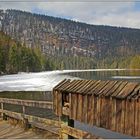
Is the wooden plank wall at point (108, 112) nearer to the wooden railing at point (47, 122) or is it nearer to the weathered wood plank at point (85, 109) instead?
the weathered wood plank at point (85, 109)

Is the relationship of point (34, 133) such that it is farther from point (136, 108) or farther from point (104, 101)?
A: point (136, 108)

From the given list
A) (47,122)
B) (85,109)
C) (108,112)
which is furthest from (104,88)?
(47,122)

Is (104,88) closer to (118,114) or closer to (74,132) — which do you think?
(118,114)

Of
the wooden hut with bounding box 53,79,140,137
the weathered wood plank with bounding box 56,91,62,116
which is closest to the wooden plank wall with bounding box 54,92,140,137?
the wooden hut with bounding box 53,79,140,137

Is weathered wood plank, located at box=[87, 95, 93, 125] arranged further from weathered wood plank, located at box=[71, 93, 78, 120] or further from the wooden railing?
weathered wood plank, located at box=[71, 93, 78, 120]

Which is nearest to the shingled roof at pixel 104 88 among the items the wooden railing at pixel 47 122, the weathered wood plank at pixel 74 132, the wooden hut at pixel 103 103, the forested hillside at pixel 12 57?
the wooden hut at pixel 103 103

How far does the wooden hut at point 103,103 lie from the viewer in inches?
267

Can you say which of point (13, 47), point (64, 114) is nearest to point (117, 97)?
point (64, 114)

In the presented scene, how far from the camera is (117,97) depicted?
7.02m

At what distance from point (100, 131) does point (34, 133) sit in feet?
16.1

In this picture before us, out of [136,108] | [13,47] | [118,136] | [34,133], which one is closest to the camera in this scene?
[136,108]

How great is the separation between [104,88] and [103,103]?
0.38 m

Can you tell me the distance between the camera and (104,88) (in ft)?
25.2

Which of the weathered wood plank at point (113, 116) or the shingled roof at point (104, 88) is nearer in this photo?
the shingled roof at point (104, 88)
